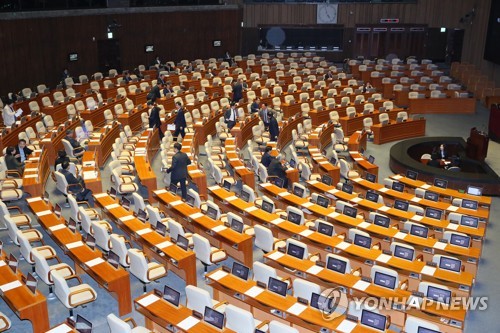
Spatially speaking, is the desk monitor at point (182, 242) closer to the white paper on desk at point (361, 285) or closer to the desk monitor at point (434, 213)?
the white paper on desk at point (361, 285)

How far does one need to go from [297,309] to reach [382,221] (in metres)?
4.49

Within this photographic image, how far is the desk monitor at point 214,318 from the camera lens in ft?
27.5

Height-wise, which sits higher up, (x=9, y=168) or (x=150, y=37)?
(x=150, y=37)

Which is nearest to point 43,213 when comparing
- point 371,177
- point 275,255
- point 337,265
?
point 275,255

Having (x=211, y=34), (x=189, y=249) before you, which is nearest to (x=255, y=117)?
(x=189, y=249)

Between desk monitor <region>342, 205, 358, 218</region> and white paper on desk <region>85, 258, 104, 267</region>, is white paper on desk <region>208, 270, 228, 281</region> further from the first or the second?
desk monitor <region>342, 205, 358, 218</region>

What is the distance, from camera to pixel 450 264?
10.4m

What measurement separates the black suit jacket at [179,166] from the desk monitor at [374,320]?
24.5 feet

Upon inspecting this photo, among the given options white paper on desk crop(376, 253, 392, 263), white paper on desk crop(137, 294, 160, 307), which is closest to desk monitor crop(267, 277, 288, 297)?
white paper on desk crop(137, 294, 160, 307)

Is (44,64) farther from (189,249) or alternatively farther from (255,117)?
(189,249)

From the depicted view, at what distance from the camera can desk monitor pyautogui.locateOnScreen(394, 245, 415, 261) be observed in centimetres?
1092

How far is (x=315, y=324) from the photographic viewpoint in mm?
8680

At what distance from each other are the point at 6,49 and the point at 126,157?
33.6ft

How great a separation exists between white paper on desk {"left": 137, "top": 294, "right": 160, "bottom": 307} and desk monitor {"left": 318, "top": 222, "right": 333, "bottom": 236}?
4197 millimetres
